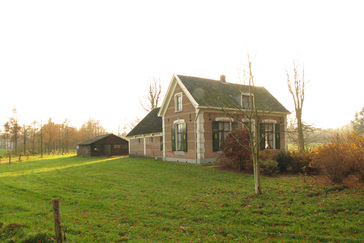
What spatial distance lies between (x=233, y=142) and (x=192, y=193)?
5.89 m

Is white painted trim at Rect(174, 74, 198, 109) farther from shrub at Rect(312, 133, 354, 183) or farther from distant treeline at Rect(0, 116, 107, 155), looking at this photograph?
distant treeline at Rect(0, 116, 107, 155)

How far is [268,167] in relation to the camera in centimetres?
1318

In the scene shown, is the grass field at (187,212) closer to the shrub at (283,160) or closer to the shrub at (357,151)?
the shrub at (357,151)

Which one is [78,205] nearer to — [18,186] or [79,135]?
[18,186]

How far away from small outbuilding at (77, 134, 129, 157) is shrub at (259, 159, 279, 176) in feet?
83.7

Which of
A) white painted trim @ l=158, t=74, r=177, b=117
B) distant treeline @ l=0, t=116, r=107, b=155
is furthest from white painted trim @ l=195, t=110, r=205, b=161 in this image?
distant treeline @ l=0, t=116, r=107, b=155

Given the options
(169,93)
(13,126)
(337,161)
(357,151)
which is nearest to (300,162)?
(337,161)

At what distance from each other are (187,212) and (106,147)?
96.1ft

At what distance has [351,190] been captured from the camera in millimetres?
8617

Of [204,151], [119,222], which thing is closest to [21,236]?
[119,222]

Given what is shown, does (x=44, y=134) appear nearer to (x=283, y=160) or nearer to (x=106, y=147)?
(x=106, y=147)

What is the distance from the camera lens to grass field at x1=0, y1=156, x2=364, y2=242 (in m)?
5.74

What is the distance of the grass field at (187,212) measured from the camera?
18.8 feet

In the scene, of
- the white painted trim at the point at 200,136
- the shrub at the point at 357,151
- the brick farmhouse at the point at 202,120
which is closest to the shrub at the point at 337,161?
the shrub at the point at 357,151
